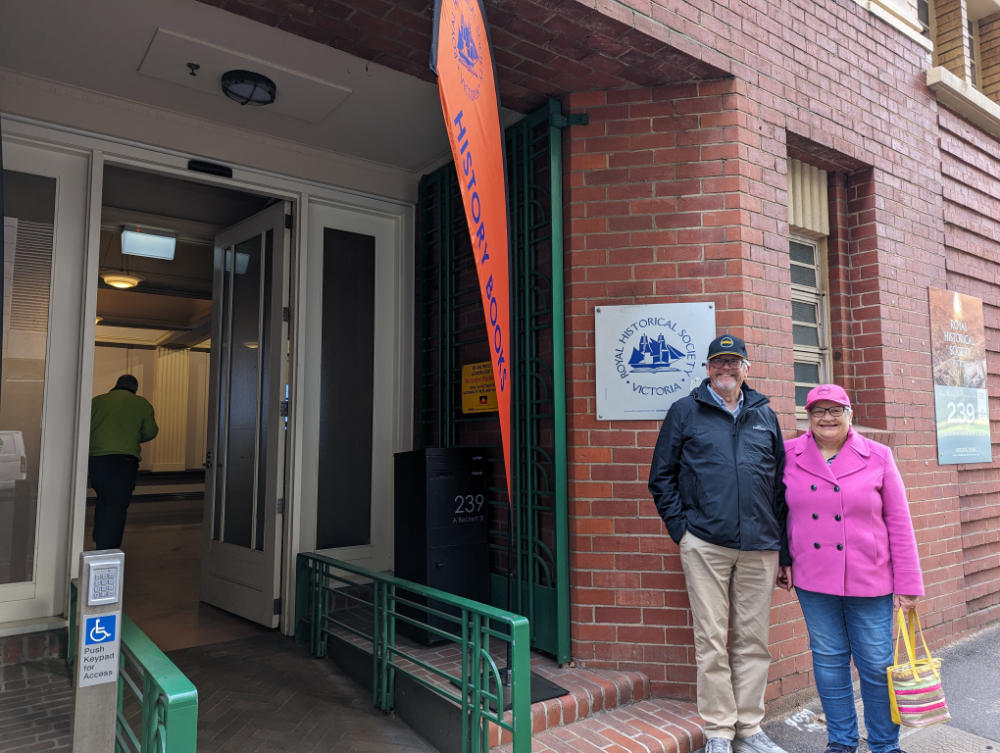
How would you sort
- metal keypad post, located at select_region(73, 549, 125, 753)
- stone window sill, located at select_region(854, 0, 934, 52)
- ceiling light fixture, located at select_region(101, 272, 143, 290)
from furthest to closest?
1. ceiling light fixture, located at select_region(101, 272, 143, 290)
2. stone window sill, located at select_region(854, 0, 934, 52)
3. metal keypad post, located at select_region(73, 549, 125, 753)

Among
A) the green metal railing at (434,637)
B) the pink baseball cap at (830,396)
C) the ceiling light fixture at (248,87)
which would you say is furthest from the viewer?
the ceiling light fixture at (248,87)

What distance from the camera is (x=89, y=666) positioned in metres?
1.77

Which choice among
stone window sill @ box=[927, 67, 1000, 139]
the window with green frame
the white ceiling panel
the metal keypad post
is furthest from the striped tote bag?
stone window sill @ box=[927, 67, 1000, 139]

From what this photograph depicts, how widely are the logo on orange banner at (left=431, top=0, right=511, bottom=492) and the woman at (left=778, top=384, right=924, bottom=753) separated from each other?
1.47m

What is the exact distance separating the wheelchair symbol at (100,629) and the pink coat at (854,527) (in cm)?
276

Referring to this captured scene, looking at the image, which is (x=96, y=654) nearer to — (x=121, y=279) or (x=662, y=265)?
(x=662, y=265)

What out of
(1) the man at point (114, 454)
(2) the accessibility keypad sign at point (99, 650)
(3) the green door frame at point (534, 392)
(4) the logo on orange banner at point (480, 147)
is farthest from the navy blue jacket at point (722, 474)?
(1) the man at point (114, 454)

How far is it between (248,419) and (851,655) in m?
4.34

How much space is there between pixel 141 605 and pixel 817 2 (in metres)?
6.89

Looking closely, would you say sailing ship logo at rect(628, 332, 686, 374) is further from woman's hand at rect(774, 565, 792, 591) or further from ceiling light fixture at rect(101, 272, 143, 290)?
ceiling light fixture at rect(101, 272, 143, 290)

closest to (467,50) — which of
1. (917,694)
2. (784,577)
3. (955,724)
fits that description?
(784,577)

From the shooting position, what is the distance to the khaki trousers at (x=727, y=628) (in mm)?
3129

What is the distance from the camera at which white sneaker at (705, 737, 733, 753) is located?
3.07 metres

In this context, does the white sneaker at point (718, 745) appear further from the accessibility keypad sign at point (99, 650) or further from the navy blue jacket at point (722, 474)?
the accessibility keypad sign at point (99, 650)
